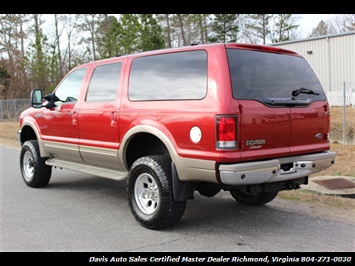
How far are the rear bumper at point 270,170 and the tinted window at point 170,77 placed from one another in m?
0.88

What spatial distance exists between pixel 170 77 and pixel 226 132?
1130mm

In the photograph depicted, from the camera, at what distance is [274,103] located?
13.9 feet

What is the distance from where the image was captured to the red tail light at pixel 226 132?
3920 millimetres

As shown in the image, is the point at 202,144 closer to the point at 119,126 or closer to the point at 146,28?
the point at 119,126

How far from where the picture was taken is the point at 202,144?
4.07 meters

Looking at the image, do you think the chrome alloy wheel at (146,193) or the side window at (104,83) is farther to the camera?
the side window at (104,83)

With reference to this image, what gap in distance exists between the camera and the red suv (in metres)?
4.00

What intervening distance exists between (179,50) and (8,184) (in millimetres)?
4844

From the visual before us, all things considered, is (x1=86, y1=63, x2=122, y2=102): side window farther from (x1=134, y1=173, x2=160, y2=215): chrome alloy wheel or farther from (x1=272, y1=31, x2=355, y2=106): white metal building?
(x1=272, y1=31, x2=355, y2=106): white metal building

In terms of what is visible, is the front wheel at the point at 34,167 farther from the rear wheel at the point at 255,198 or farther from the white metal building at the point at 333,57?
the white metal building at the point at 333,57

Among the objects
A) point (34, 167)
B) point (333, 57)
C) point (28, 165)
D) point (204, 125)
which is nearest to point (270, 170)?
point (204, 125)

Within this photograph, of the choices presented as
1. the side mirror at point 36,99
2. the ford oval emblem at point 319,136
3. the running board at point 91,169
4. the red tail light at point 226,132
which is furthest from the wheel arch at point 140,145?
the side mirror at point 36,99

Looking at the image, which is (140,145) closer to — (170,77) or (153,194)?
(153,194)

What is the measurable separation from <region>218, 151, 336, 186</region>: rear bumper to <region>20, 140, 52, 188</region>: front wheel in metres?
4.24
